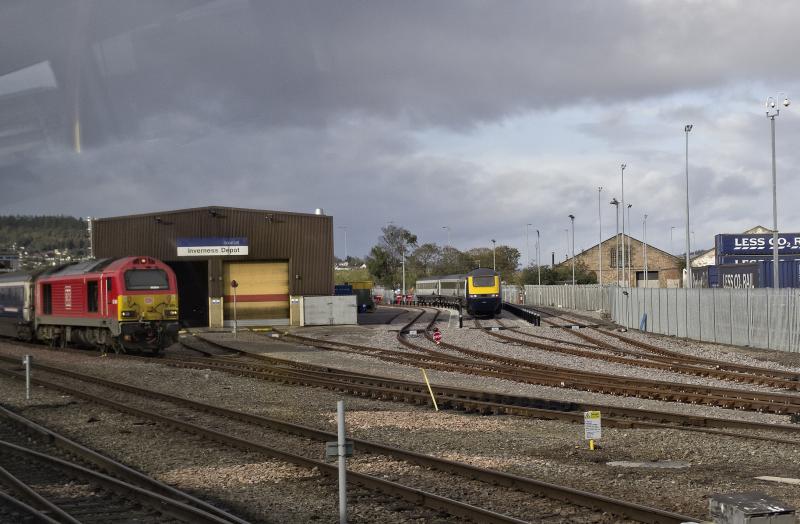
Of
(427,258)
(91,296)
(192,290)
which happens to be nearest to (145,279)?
(91,296)

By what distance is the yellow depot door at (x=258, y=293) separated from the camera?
1954 inches

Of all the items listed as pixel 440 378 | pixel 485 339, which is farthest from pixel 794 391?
pixel 485 339

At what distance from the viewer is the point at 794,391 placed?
683 inches

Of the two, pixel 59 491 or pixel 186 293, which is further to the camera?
pixel 186 293

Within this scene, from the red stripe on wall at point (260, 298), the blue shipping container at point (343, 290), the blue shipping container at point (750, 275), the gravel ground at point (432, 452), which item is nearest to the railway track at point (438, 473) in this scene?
the gravel ground at point (432, 452)

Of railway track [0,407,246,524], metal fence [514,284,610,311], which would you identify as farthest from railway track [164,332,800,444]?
metal fence [514,284,610,311]

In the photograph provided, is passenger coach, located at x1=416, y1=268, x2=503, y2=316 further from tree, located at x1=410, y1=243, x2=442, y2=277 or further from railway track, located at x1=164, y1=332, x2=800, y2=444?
tree, located at x1=410, y1=243, x2=442, y2=277

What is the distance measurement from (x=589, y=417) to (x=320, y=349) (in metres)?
21.3

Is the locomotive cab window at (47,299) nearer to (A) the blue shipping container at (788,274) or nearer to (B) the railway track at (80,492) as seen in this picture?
(B) the railway track at (80,492)

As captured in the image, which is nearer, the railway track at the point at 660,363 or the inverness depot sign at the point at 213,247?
the railway track at the point at 660,363

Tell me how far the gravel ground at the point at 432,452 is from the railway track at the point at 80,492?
438 millimetres

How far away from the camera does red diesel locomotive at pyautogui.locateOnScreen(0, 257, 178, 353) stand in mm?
26672

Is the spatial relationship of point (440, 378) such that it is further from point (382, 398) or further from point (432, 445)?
point (432, 445)

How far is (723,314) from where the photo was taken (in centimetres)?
3209
